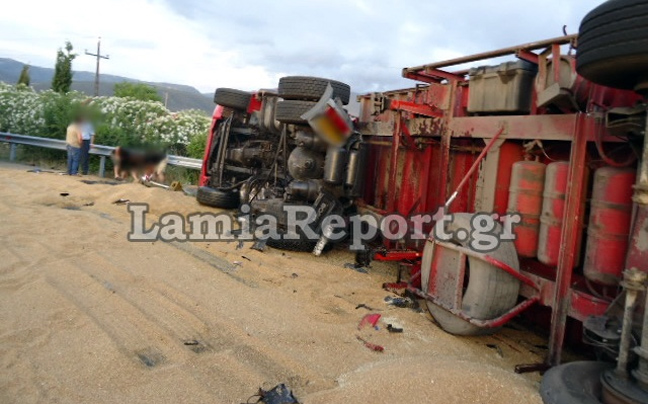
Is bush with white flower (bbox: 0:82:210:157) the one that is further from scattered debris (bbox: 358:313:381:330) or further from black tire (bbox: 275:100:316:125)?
scattered debris (bbox: 358:313:381:330)

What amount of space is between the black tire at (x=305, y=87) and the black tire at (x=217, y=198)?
2391 millimetres

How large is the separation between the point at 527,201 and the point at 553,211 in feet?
0.78

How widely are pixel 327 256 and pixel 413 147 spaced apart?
5.45 feet

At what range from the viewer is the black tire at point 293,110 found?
5.88m

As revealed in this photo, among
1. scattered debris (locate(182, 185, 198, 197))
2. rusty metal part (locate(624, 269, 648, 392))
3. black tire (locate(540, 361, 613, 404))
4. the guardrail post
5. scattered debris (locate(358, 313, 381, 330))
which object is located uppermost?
the guardrail post

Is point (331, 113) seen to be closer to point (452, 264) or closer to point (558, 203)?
point (452, 264)

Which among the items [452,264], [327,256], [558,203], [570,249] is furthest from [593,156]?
[327,256]

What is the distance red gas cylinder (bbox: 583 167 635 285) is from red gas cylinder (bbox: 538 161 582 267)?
0.22 meters

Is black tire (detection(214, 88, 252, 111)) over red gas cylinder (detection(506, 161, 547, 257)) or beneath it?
over

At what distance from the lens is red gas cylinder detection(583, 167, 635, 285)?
110 inches

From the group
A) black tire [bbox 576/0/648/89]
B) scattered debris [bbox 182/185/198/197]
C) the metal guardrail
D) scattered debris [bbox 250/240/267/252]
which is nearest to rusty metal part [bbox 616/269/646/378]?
black tire [bbox 576/0/648/89]

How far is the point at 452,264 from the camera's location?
3586 mm

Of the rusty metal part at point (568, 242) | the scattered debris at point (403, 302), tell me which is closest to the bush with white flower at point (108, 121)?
the scattered debris at point (403, 302)

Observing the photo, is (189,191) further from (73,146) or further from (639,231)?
(639,231)
